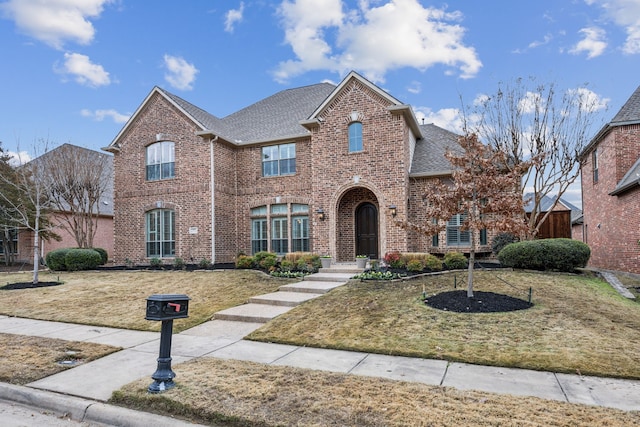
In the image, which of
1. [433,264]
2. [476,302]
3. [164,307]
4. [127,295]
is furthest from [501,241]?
[164,307]

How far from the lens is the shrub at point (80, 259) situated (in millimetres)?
17016

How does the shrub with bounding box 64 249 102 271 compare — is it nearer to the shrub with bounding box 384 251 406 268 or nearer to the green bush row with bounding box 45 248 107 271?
the green bush row with bounding box 45 248 107 271

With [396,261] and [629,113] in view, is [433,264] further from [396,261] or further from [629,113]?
[629,113]

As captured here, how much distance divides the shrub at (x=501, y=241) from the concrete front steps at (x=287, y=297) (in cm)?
529

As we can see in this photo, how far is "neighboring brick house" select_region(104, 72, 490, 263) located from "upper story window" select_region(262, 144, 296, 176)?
0.15ft

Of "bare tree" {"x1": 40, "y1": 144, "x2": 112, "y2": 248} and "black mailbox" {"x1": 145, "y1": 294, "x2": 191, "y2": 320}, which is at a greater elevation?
"bare tree" {"x1": 40, "y1": 144, "x2": 112, "y2": 248}

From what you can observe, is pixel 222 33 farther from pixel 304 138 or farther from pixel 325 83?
pixel 325 83

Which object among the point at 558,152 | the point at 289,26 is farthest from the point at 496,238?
the point at 289,26

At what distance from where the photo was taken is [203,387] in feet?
14.6

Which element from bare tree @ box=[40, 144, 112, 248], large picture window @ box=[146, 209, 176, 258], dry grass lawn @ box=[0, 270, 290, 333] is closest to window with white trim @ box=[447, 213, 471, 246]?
dry grass lawn @ box=[0, 270, 290, 333]

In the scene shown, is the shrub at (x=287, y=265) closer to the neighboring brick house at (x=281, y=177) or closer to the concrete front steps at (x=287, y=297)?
the concrete front steps at (x=287, y=297)

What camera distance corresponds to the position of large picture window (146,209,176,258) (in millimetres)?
17844

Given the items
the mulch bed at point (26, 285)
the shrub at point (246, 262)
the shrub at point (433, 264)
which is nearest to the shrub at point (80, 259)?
the mulch bed at point (26, 285)

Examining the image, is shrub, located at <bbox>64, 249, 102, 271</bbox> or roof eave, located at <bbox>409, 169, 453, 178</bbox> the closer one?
roof eave, located at <bbox>409, 169, 453, 178</bbox>
